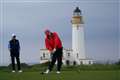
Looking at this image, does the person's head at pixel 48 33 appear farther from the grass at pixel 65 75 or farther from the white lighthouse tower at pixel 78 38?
the white lighthouse tower at pixel 78 38

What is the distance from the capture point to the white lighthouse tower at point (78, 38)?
8356 cm

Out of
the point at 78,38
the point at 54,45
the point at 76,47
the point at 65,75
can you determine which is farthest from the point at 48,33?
the point at 78,38

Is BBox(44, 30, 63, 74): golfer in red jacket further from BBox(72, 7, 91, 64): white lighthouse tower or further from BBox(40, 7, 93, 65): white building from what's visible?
BBox(72, 7, 91, 64): white lighthouse tower

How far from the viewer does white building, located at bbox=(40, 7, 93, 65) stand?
83.4 m

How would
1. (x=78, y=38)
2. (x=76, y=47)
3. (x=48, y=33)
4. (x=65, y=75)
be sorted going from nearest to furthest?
(x=48, y=33)
(x=65, y=75)
(x=76, y=47)
(x=78, y=38)

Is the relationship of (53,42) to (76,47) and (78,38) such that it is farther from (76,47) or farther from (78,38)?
(78,38)

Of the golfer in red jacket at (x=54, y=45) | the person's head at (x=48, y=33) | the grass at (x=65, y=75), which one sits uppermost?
the person's head at (x=48, y=33)

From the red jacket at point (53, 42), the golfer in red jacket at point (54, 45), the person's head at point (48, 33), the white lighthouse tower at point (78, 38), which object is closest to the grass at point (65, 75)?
the golfer in red jacket at point (54, 45)

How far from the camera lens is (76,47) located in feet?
275

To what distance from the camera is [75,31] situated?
281 ft

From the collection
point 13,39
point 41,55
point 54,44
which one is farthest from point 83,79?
point 41,55

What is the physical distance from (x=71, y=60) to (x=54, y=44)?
6858 cm

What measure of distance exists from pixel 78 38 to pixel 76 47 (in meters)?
1.76

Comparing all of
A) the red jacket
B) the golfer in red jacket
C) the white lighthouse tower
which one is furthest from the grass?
the white lighthouse tower
